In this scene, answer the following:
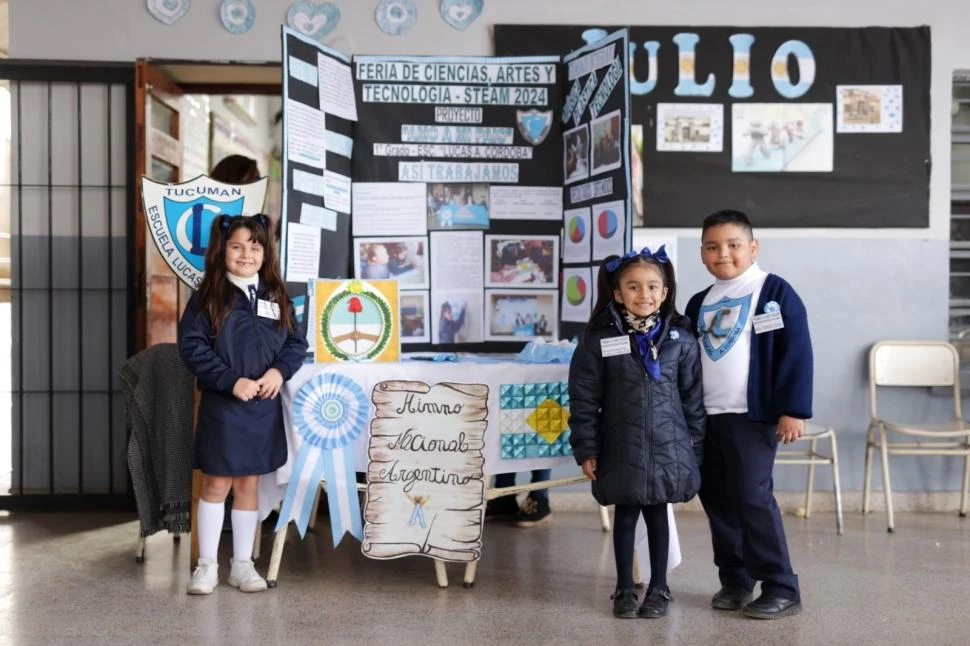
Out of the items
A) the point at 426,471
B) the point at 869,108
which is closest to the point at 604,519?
the point at 426,471

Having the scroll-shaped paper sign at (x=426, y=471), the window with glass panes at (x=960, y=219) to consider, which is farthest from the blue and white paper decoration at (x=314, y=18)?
the window with glass panes at (x=960, y=219)

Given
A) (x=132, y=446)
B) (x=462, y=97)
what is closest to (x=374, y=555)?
(x=132, y=446)

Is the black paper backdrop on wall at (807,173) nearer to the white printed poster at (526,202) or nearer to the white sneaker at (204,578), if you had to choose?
the white printed poster at (526,202)

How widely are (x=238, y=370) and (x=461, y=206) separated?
132 cm

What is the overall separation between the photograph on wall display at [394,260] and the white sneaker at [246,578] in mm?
1269

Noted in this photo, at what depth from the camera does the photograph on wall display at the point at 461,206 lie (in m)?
3.94

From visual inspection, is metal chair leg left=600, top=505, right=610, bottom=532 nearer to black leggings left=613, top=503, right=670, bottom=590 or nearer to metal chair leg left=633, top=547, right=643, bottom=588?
metal chair leg left=633, top=547, right=643, bottom=588

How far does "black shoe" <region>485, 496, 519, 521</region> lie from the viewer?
A: 434 cm

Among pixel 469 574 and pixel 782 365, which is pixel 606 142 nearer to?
pixel 782 365

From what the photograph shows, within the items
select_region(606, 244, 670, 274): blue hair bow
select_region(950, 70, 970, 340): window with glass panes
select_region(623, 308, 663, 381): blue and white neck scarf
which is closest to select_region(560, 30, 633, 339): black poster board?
select_region(606, 244, 670, 274): blue hair bow

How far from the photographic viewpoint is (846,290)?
Result: 4559mm

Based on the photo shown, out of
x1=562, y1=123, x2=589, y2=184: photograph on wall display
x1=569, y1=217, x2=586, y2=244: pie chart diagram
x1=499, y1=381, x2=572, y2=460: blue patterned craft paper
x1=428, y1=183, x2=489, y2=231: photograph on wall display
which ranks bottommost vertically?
x1=499, y1=381, x2=572, y2=460: blue patterned craft paper

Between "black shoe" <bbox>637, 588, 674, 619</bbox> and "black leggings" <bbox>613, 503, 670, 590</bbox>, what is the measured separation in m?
0.02

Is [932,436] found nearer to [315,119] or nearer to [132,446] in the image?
[315,119]
